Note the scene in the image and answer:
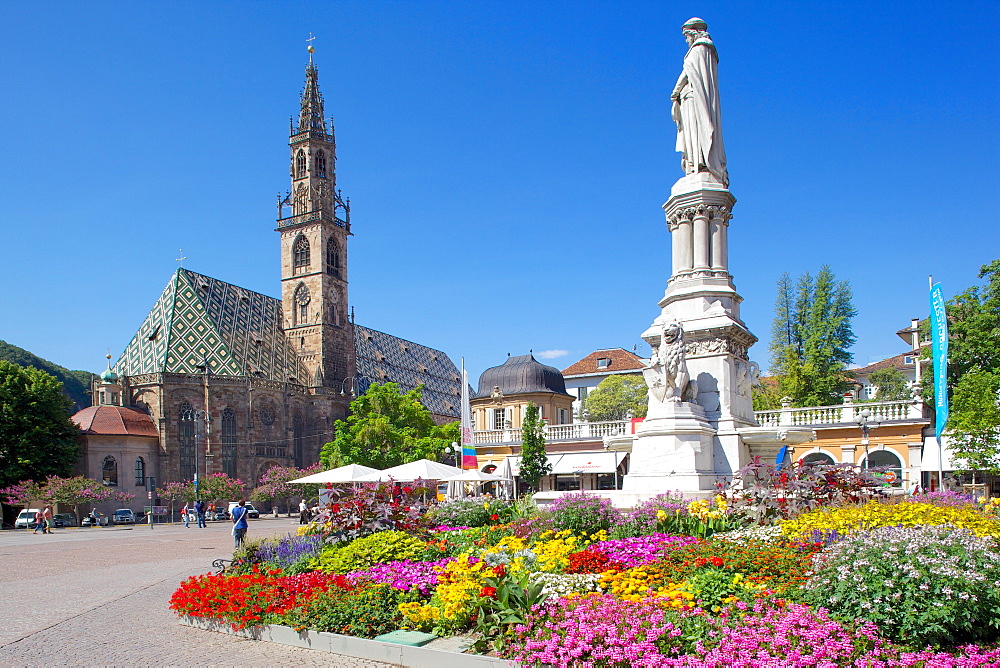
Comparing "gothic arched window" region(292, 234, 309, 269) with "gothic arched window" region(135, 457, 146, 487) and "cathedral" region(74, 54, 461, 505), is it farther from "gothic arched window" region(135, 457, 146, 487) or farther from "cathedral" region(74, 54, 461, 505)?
"gothic arched window" region(135, 457, 146, 487)

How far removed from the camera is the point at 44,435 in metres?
48.8

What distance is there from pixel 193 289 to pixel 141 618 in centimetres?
7148

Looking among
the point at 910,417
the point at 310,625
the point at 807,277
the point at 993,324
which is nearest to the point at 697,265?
the point at 310,625

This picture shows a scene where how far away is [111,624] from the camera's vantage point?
392 inches

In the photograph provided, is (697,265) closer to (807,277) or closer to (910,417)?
(910,417)

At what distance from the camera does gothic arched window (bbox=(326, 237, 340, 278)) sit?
82625mm

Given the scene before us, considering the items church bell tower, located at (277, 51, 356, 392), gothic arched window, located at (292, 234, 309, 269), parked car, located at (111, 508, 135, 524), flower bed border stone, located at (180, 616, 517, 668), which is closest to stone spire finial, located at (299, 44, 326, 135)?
church bell tower, located at (277, 51, 356, 392)

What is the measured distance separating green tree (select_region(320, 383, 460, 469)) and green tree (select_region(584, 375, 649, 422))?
1562cm

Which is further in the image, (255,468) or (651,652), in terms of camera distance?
(255,468)

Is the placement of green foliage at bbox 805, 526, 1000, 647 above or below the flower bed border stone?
above

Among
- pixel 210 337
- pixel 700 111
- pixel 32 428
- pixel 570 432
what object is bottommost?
pixel 570 432

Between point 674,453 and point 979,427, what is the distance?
1577 cm

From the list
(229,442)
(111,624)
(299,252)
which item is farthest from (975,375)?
(299,252)

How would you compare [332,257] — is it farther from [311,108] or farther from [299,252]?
[311,108]
